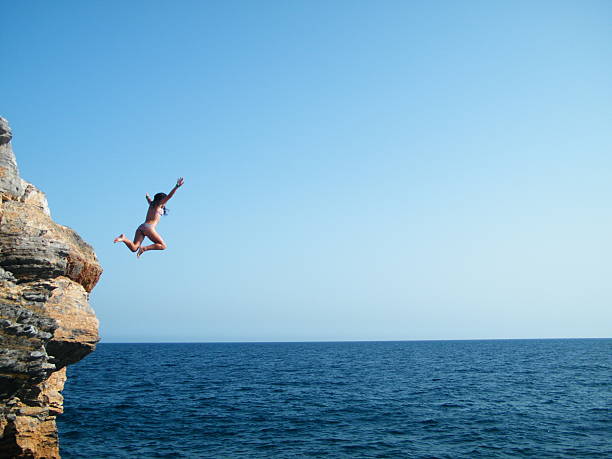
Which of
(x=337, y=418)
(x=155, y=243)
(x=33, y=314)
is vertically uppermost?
(x=155, y=243)

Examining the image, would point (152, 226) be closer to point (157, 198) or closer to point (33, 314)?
point (157, 198)

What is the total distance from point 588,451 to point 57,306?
92.2 feet

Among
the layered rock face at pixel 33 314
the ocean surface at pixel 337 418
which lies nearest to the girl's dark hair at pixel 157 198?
the layered rock face at pixel 33 314

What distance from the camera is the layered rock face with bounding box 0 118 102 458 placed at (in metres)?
14.8

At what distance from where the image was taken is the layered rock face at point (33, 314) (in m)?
14.8

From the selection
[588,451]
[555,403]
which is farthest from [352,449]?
[555,403]

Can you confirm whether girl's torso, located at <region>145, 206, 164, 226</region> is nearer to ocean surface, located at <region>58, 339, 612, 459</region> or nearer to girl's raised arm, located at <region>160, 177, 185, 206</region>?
girl's raised arm, located at <region>160, 177, 185, 206</region>

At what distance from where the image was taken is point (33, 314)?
15258mm

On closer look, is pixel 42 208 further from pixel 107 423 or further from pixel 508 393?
pixel 508 393

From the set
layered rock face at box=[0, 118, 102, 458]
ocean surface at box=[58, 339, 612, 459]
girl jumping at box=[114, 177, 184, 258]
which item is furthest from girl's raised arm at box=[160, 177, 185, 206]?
ocean surface at box=[58, 339, 612, 459]

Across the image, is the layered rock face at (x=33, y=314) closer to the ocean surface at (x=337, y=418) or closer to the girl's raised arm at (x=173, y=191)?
the girl's raised arm at (x=173, y=191)

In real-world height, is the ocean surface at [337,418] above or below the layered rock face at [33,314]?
below

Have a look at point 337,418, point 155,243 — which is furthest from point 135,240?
point 337,418

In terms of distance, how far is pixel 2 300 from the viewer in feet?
48.3
